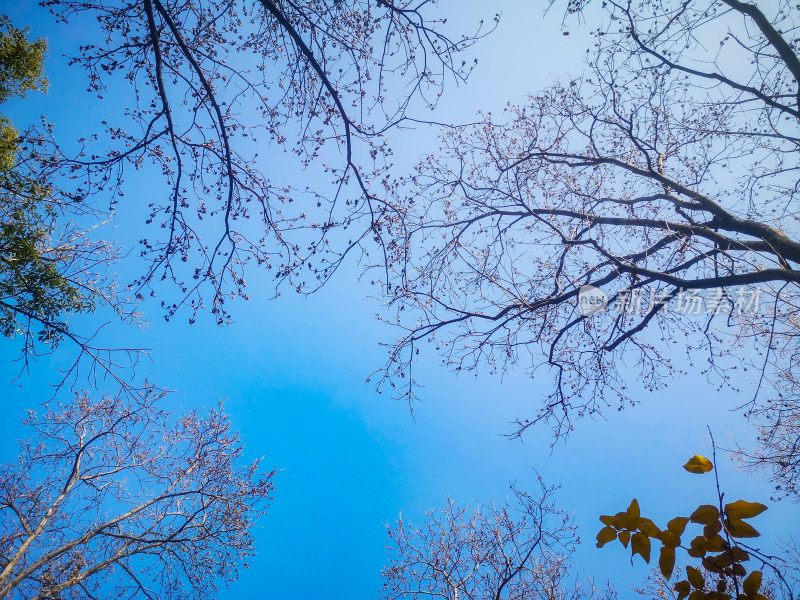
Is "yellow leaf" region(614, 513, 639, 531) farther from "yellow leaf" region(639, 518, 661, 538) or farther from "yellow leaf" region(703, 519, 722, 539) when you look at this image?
"yellow leaf" region(703, 519, 722, 539)

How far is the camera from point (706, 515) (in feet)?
3.43

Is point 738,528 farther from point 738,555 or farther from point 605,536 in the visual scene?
point 605,536

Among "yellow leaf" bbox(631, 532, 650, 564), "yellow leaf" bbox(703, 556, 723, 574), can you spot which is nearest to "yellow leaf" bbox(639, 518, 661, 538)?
"yellow leaf" bbox(631, 532, 650, 564)

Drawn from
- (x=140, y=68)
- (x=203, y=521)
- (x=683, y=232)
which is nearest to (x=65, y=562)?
(x=203, y=521)

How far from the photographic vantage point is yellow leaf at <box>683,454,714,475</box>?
3.45ft

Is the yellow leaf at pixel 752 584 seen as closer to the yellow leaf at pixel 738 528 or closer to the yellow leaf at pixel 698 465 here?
the yellow leaf at pixel 738 528

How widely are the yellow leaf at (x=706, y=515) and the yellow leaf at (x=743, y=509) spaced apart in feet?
0.09

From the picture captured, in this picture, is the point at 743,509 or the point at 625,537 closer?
the point at 743,509

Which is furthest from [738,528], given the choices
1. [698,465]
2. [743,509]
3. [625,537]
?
[625,537]

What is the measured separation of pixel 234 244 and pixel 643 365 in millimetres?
5921

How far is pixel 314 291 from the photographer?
3.95 m

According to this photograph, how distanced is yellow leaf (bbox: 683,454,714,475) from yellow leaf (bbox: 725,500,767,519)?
3.6 inches

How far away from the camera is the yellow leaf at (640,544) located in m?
1.06

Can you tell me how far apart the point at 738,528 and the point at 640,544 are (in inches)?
9.3
